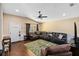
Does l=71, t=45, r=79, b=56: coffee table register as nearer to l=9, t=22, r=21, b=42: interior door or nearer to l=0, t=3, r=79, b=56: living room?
l=0, t=3, r=79, b=56: living room

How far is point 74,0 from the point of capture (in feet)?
6.30

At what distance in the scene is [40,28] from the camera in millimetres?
2104

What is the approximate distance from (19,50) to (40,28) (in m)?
0.66

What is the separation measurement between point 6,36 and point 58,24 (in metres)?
1.16

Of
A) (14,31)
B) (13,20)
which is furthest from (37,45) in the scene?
(13,20)

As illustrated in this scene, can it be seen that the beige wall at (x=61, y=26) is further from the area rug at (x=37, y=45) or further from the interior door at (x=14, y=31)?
the interior door at (x=14, y=31)

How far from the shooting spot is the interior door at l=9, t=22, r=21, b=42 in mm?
2038

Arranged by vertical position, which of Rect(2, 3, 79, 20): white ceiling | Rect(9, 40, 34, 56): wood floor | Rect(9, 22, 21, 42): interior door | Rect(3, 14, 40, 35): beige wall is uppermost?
Rect(2, 3, 79, 20): white ceiling

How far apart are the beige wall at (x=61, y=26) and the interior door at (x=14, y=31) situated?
586 mm

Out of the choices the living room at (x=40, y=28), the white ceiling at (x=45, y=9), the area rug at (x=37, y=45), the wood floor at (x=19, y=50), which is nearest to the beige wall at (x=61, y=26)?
the living room at (x=40, y=28)

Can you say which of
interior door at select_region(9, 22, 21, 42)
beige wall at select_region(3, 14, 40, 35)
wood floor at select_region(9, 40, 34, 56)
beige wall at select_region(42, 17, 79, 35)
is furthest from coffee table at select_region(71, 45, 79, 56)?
interior door at select_region(9, 22, 21, 42)

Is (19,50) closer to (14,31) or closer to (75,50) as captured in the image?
(14,31)

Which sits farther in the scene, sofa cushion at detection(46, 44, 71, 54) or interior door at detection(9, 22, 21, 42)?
interior door at detection(9, 22, 21, 42)

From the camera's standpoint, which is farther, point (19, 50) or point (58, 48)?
point (19, 50)
